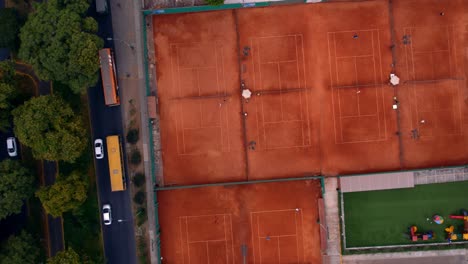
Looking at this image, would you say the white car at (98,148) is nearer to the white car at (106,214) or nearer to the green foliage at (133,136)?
the green foliage at (133,136)

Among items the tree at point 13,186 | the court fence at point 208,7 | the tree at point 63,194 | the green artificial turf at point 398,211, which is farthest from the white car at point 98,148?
the green artificial turf at point 398,211

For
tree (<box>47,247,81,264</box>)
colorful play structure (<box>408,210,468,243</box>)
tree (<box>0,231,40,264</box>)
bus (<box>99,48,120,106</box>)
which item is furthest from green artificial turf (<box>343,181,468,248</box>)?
tree (<box>0,231,40,264</box>)

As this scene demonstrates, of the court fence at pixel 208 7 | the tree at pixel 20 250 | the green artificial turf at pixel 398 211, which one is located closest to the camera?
the tree at pixel 20 250

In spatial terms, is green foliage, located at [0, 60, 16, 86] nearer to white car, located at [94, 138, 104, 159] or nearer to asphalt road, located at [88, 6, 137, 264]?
asphalt road, located at [88, 6, 137, 264]

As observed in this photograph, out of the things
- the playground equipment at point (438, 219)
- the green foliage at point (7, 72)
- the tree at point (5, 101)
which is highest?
the green foliage at point (7, 72)

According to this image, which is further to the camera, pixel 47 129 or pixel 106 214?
pixel 106 214

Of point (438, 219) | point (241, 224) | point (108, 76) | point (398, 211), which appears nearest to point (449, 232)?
point (438, 219)

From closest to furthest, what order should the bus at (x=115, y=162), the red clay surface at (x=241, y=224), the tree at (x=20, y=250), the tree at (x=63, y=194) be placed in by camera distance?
the tree at (x=63, y=194) < the tree at (x=20, y=250) < the bus at (x=115, y=162) < the red clay surface at (x=241, y=224)

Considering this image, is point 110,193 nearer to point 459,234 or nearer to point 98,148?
point 98,148
